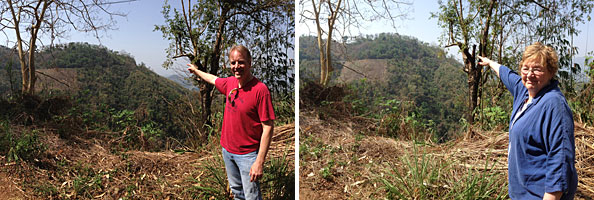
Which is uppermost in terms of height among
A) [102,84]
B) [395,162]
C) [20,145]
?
[102,84]

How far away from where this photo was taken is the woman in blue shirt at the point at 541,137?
1396mm

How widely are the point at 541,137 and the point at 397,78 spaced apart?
262 centimetres

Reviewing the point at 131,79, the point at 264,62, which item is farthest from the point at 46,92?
the point at 264,62

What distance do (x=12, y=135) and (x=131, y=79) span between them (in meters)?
1.10

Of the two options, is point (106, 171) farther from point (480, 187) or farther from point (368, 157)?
point (480, 187)

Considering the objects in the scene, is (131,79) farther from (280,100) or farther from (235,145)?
(235,145)

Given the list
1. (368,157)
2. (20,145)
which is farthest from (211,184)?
(20,145)

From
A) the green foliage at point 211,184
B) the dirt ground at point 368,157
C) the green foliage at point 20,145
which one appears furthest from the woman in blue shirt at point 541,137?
the green foliage at point 20,145

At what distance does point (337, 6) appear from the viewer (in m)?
4.02

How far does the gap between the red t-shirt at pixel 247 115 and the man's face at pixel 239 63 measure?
64mm

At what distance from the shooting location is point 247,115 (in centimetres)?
195

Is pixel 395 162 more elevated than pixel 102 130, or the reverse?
pixel 102 130

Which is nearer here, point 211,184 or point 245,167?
point 245,167

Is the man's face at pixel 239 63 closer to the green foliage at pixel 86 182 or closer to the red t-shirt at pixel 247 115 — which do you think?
the red t-shirt at pixel 247 115
